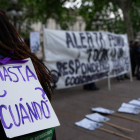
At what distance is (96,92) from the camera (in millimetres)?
6438

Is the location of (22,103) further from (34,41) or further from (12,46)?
(34,41)

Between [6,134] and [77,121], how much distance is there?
3044 millimetres

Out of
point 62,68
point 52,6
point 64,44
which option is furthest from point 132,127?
point 52,6

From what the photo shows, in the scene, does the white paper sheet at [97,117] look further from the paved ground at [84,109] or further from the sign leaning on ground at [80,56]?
the sign leaning on ground at [80,56]

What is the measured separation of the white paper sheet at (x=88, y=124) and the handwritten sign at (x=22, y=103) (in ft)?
8.28

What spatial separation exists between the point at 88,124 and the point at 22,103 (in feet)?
9.08

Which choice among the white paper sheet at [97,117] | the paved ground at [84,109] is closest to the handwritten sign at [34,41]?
the paved ground at [84,109]

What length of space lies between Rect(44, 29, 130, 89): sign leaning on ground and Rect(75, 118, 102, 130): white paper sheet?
1.47 m

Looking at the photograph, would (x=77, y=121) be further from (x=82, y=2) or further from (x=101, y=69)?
(x=82, y=2)

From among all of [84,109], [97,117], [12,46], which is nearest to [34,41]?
[84,109]

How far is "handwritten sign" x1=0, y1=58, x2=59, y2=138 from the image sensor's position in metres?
0.99

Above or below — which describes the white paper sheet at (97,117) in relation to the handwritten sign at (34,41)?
below

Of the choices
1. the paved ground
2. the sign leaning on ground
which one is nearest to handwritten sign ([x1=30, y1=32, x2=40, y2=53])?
the sign leaning on ground

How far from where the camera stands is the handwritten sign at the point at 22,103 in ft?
3.24
